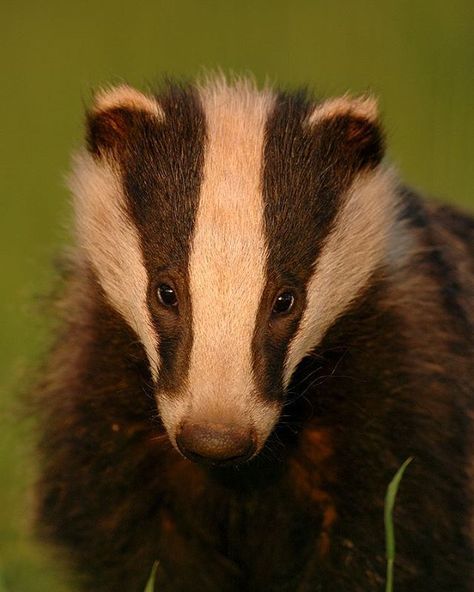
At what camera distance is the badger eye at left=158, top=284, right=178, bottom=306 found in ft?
12.3

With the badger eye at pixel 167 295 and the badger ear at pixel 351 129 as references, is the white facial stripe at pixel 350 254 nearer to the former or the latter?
the badger ear at pixel 351 129

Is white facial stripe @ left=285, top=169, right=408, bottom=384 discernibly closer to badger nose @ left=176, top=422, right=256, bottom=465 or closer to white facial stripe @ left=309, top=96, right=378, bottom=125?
white facial stripe @ left=309, top=96, right=378, bottom=125

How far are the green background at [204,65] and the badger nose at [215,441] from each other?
227 centimetres

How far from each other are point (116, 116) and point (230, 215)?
54 centimetres

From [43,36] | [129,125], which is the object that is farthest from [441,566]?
[43,36]

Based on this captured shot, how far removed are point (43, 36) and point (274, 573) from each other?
8091mm

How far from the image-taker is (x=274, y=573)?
422 centimetres

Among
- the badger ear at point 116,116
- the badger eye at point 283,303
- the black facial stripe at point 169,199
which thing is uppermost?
the badger ear at point 116,116

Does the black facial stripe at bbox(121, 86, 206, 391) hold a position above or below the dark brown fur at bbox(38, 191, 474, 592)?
above

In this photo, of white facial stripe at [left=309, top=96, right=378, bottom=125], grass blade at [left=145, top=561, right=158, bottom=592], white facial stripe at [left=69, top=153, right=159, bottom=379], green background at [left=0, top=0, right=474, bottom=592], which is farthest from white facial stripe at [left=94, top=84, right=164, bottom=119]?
green background at [left=0, top=0, right=474, bottom=592]

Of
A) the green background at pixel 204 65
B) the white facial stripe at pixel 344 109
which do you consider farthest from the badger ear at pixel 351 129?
the green background at pixel 204 65

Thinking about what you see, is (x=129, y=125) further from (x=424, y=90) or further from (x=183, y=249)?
(x=424, y=90)

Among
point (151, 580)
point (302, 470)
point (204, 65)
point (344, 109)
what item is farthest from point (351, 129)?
point (204, 65)

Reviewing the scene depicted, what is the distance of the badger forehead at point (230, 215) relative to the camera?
11.9ft
